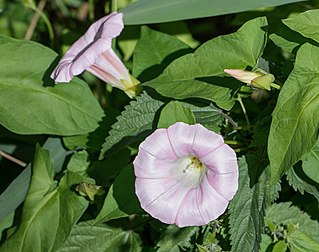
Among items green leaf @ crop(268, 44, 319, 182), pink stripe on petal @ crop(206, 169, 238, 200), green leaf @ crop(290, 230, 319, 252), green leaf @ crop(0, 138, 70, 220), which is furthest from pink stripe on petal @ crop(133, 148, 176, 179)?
green leaf @ crop(0, 138, 70, 220)

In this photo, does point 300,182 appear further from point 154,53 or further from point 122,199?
point 154,53

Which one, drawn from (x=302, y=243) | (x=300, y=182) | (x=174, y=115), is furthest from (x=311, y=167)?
(x=174, y=115)

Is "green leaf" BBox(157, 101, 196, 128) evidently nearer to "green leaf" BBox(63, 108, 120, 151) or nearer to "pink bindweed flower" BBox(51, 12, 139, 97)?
"pink bindweed flower" BBox(51, 12, 139, 97)

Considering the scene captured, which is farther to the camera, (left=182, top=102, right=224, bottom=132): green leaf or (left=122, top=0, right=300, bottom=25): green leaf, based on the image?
(left=122, top=0, right=300, bottom=25): green leaf

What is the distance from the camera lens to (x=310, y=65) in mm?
1174

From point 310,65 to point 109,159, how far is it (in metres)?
0.50

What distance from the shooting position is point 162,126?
1.26 metres

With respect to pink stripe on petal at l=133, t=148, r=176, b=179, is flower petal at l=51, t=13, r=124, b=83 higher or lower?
higher

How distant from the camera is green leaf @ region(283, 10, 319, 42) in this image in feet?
3.89

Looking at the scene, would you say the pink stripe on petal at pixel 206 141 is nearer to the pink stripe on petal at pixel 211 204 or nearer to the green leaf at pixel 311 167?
the pink stripe on petal at pixel 211 204

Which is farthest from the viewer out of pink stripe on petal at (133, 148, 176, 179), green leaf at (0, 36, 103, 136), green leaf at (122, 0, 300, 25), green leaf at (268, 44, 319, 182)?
green leaf at (0, 36, 103, 136)

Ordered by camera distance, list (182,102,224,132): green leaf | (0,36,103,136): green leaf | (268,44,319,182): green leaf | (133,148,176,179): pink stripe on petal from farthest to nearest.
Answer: (0,36,103,136): green leaf → (182,102,224,132): green leaf → (133,148,176,179): pink stripe on petal → (268,44,319,182): green leaf

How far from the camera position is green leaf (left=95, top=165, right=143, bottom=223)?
50.9 inches

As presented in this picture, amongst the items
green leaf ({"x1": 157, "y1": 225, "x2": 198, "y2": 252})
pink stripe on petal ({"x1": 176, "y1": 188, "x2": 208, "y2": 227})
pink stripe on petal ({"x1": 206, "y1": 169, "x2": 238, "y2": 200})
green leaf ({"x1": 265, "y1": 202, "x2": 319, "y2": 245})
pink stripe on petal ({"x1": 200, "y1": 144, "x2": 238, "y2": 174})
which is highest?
pink stripe on petal ({"x1": 200, "y1": 144, "x2": 238, "y2": 174})
